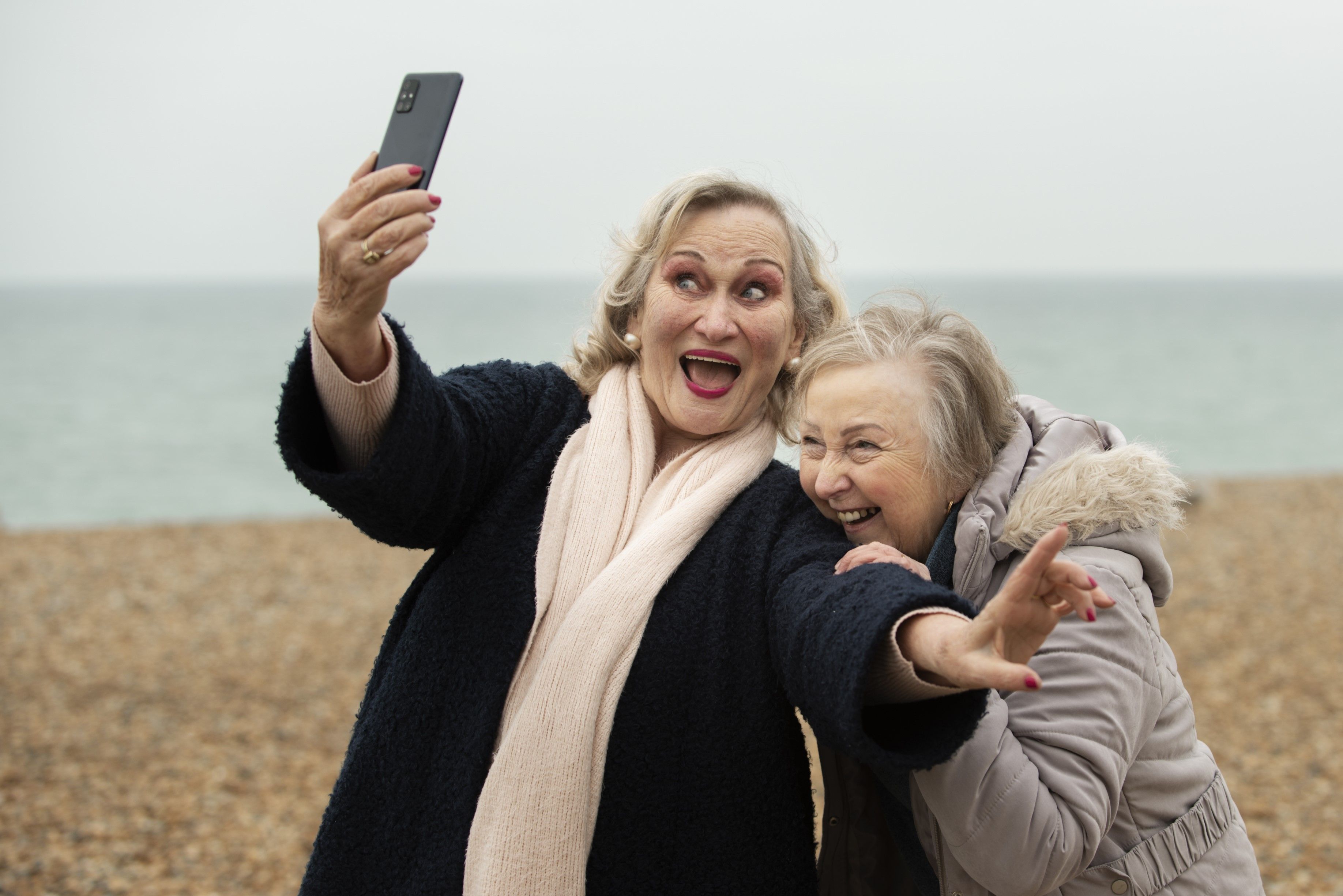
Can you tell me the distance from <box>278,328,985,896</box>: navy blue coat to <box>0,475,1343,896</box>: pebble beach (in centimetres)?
254

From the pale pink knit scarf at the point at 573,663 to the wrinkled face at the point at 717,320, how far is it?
201 millimetres

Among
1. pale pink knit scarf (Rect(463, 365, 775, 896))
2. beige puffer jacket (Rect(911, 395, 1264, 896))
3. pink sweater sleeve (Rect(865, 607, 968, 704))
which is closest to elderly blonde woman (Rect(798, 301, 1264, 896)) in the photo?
beige puffer jacket (Rect(911, 395, 1264, 896))

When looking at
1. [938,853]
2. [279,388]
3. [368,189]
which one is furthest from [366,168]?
[279,388]

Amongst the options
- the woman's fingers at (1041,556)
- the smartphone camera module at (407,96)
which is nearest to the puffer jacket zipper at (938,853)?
the woman's fingers at (1041,556)

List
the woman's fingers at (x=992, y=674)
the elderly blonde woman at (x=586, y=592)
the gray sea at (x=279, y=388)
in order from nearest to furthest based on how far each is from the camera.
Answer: the woman's fingers at (x=992, y=674) → the elderly blonde woman at (x=586, y=592) → the gray sea at (x=279, y=388)

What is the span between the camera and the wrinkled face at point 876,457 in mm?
2076

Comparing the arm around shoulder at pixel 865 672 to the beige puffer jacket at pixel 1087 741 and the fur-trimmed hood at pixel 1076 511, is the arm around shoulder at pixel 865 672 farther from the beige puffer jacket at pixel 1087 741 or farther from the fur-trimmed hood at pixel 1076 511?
the fur-trimmed hood at pixel 1076 511

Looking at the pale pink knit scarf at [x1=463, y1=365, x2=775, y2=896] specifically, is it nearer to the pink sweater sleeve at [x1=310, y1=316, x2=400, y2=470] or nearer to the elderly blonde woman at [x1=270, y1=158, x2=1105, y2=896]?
the elderly blonde woman at [x1=270, y1=158, x2=1105, y2=896]

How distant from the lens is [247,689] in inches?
313

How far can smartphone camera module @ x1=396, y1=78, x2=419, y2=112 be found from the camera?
197cm

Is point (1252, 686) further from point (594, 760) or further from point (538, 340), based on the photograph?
point (538, 340)

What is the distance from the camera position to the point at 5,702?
24.6ft

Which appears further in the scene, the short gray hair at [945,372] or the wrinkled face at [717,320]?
the wrinkled face at [717,320]

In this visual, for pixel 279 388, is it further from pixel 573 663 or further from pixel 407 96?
pixel 573 663
